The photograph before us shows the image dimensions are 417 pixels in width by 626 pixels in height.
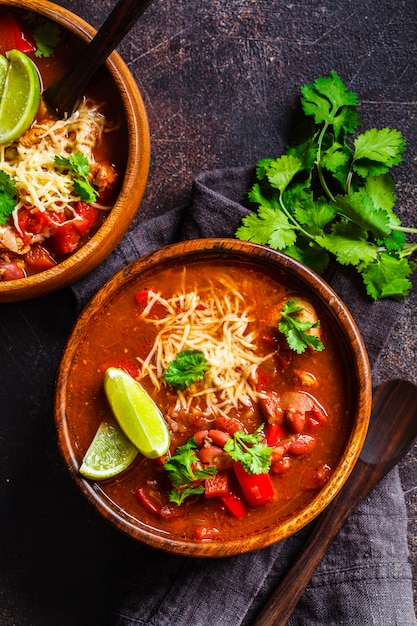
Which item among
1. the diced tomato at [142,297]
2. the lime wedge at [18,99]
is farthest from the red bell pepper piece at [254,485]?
the lime wedge at [18,99]

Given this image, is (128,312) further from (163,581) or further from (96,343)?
(163,581)

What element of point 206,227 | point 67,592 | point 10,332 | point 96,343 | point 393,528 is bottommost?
point 67,592

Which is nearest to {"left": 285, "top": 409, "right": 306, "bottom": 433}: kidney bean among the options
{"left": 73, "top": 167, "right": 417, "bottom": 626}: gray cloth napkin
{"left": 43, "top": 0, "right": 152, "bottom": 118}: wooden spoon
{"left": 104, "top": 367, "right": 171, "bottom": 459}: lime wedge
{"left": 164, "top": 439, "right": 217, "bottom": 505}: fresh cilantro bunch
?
{"left": 164, "top": 439, "right": 217, "bottom": 505}: fresh cilantro bunch

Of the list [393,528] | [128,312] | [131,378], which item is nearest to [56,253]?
[128,312]

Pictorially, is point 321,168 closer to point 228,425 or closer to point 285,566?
point 228,425

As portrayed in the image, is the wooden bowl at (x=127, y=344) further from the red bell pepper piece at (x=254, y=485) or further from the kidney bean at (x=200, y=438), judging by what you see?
the kidney bean at (x=200, y=438)

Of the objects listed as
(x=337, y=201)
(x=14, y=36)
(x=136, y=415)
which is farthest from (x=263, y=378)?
(x=14, y=36)
